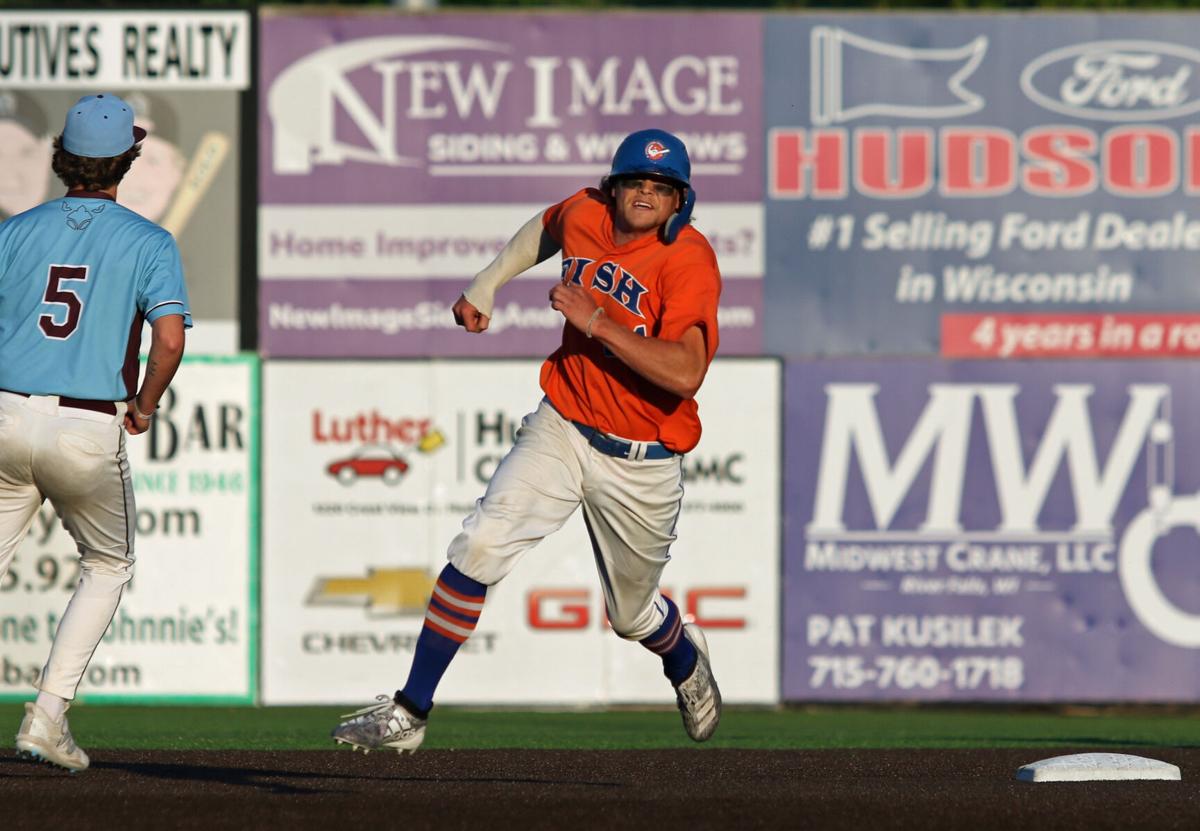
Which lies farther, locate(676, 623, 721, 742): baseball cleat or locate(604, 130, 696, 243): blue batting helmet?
locate(676, 623, 721, 742): baseball cleat

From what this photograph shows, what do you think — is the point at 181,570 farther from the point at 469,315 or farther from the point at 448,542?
the point at 469,315

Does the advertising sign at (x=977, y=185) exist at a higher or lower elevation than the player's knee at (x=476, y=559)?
higher

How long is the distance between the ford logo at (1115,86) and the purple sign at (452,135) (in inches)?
80.8

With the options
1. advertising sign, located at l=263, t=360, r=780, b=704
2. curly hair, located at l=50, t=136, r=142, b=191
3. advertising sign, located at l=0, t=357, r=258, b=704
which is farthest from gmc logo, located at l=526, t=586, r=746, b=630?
curly hair, located at l=50, t=136, r=142, b=191

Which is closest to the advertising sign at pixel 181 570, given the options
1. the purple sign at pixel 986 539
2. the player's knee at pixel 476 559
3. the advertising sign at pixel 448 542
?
the advertising sign at pixel 448 542

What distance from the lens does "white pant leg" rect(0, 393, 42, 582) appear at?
21.1 ft

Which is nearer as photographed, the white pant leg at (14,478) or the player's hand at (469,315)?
the white pant leg at (14,478)

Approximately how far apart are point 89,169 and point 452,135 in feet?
22.4

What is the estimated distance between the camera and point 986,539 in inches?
519

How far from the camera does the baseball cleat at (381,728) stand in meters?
6.35

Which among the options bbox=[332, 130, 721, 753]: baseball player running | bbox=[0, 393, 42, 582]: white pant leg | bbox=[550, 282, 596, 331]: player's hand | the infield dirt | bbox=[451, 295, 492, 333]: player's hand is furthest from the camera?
bbox=[451, 295, 492, 333]: player's hand

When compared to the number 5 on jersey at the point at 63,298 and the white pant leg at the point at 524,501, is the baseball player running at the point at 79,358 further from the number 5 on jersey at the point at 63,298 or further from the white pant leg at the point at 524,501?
the white pant leg at the point at 524,501

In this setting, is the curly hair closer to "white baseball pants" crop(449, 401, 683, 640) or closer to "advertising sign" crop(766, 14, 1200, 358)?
"white baseball pants" crop(449, 401, 683, 640)

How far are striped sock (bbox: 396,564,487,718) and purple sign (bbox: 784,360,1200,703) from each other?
674cm
